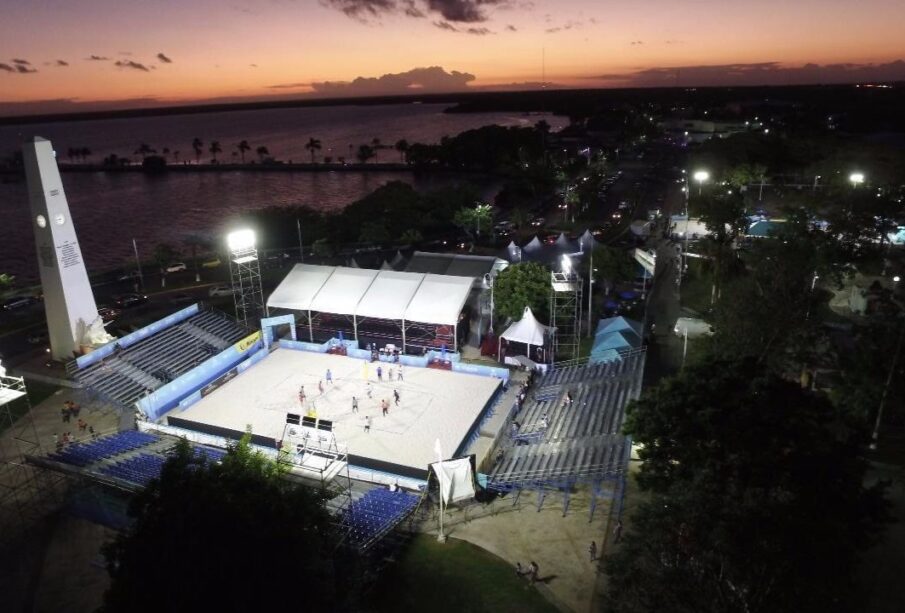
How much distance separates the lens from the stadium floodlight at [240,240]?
34875 millimetres

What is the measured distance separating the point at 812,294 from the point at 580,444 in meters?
11.3

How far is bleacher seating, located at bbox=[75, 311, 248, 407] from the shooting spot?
29.1 m

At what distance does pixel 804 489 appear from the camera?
12508mm

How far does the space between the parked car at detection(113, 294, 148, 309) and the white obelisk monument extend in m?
9.83

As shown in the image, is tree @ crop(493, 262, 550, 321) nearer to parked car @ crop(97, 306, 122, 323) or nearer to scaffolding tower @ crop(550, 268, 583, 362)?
scaffolding tower @ crop(550, 268, 583, 362)

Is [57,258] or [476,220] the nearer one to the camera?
[57,258]

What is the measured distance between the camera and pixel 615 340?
30219mm

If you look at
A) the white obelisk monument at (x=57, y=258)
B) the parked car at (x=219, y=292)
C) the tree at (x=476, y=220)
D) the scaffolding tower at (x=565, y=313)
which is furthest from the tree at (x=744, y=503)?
the tree at (x=476, y=220)

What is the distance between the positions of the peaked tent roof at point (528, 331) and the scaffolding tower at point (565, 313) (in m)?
0.79

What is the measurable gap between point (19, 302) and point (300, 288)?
893 inches

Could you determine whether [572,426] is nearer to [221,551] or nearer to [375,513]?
[375,513]

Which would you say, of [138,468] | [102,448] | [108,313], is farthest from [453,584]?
[108,313]

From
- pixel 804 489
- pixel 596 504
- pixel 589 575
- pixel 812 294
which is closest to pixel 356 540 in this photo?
pixel 589 575

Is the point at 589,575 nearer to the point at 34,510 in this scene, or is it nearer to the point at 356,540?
the point at 356,540
